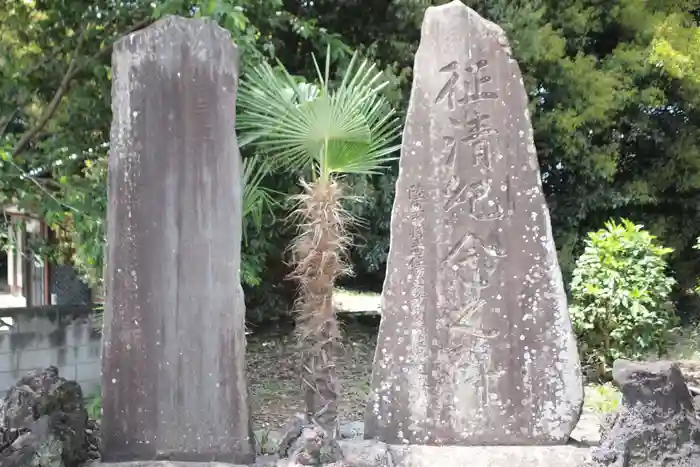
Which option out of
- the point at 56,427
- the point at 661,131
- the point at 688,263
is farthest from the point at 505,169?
the point at 688,263

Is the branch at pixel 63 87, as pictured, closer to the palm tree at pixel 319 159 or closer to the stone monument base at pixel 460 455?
the palm tree at pixel 319 159

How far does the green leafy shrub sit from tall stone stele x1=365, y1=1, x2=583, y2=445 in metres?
3.31

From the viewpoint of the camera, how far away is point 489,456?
3.36 m

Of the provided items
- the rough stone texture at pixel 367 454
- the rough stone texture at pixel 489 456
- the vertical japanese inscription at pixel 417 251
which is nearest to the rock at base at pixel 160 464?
the rough stone texture at pixel 367 454

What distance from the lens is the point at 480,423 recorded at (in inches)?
136

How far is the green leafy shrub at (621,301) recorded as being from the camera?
638 centimetres

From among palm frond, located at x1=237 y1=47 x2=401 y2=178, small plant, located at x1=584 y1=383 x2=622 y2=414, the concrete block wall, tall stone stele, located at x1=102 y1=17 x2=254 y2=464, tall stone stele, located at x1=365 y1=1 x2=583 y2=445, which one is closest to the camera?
tall stone stele, located at x1=102 y1=17 x2=254 y2=464

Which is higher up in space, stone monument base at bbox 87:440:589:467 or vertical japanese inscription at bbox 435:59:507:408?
vertical japanese inscription at bbox 435:59:507:408

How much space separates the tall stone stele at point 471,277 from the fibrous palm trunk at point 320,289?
0.45 meters

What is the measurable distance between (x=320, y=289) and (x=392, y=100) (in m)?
3.07

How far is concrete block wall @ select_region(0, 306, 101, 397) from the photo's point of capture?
17.9ft

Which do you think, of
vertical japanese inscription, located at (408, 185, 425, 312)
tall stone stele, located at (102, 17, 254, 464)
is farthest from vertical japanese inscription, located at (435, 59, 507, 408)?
tall stone stele, located at (102, 17, 254, 464)

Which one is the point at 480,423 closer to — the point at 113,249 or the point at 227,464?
the point at 227,464

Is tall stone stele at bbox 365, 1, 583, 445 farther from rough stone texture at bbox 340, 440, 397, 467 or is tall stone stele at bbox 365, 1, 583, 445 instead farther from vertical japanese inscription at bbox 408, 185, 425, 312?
rough stone texture at bbox 340, 440, 397, 467
